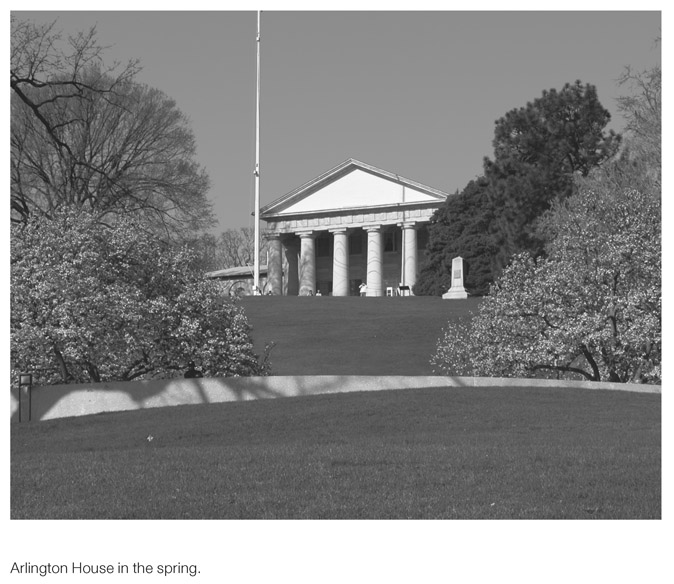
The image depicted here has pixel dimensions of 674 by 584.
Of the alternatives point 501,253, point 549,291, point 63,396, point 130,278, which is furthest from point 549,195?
point 63,396

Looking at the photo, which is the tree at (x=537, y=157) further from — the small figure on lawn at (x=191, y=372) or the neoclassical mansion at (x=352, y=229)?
the small figure on lawn at (x=191, y=372)

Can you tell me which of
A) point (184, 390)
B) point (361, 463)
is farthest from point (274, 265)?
point (361, 463)

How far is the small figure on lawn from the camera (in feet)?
70.1

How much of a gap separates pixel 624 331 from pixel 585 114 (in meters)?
28.3

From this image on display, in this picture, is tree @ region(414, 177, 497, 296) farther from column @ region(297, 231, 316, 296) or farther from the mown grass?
the mown grass

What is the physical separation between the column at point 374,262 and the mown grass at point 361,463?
193ft

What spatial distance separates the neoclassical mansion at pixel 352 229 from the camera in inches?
2955

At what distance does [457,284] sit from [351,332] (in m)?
14.7

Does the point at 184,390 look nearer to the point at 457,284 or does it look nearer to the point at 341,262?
the point at 457,284

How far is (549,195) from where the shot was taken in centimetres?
4647

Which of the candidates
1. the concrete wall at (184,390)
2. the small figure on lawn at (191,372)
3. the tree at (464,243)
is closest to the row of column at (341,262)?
the tree at (464,243)

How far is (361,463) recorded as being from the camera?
10016 millimetres

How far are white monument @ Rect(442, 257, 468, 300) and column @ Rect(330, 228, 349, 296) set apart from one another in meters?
30.1
